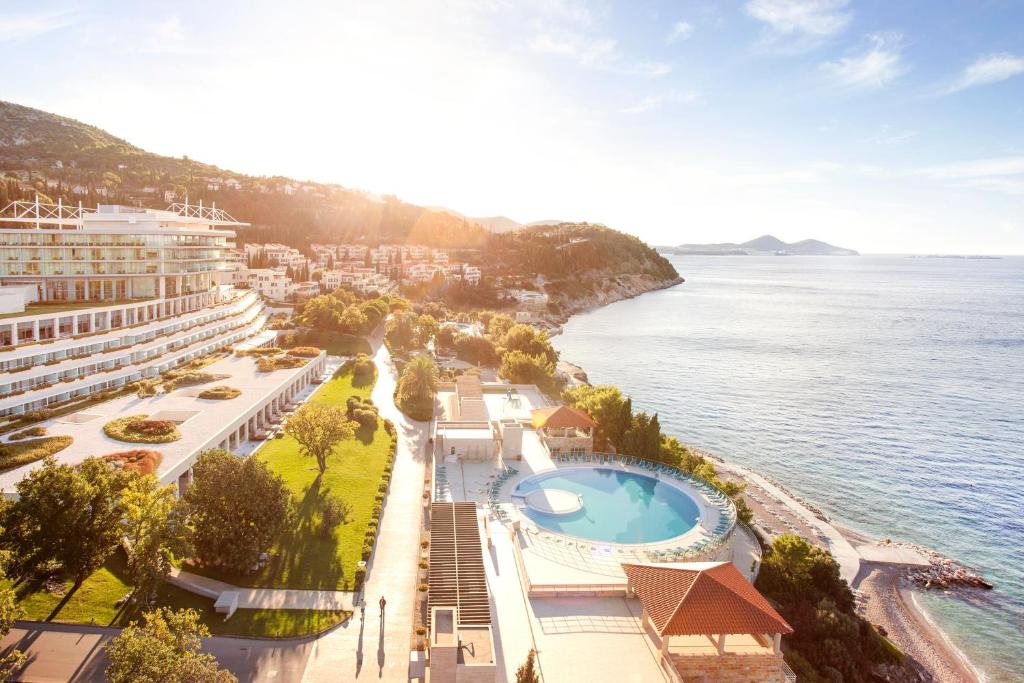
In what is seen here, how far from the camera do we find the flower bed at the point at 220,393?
4194cm

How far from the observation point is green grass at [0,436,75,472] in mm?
28500

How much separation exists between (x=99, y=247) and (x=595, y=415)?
137 feet

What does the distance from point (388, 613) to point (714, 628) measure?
12106 mm

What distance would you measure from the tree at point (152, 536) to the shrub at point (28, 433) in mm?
13592

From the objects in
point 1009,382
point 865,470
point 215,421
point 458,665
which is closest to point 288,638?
point 458,665

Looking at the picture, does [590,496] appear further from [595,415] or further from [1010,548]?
[1010,548]

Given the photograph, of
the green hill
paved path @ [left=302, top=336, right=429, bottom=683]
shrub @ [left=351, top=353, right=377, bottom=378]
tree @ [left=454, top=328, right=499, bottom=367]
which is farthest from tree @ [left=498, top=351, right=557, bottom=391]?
the green hill

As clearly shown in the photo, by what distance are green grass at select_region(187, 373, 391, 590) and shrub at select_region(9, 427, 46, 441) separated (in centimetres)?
1124

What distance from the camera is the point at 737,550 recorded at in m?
31.4

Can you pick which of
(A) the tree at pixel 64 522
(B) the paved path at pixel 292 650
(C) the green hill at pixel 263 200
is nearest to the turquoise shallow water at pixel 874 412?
(B) the paved path at pixel 292 650

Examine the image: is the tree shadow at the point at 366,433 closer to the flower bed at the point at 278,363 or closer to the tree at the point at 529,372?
the flower bed at the point at 278,363

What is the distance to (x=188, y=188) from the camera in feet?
468

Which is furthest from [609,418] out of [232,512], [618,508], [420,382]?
[232,512]

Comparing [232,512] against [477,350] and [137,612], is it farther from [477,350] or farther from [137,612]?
[477,350]
